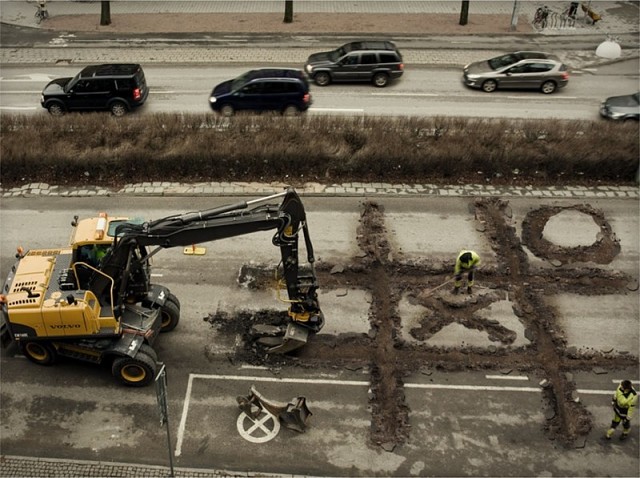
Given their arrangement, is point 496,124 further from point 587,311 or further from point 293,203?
point 293,203

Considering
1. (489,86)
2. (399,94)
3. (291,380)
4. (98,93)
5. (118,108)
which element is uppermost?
(489,86)

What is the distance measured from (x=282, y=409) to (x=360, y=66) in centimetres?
1872

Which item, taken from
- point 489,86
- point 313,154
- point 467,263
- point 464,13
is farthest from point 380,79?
point 467,263

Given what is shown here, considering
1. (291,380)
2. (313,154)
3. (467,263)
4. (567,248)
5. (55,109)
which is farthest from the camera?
(55,109)

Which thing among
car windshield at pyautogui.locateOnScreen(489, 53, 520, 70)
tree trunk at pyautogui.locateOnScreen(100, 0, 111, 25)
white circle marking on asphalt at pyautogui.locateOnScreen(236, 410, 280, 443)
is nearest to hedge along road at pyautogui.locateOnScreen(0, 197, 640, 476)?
white circle marking on asphalt at pyautogui.locateOnScreen(236, 410, 280, 443)

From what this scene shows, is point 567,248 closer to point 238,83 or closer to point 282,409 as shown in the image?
point 282,409

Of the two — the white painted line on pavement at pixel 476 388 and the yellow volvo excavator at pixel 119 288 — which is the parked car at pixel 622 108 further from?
the yellow volvo excavator at pixel 119 288

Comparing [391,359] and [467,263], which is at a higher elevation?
[467,263]

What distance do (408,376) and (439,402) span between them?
976mm

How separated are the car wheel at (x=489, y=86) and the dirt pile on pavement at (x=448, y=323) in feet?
35.0

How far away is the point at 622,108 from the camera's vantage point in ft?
83.9

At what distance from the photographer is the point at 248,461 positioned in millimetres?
13031

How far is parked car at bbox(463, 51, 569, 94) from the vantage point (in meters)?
28.0

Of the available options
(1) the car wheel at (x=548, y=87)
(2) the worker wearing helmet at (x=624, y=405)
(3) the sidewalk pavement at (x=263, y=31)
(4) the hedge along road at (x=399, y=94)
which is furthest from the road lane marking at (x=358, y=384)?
(3) the sidewalk pavement at (x=263, y=31)
